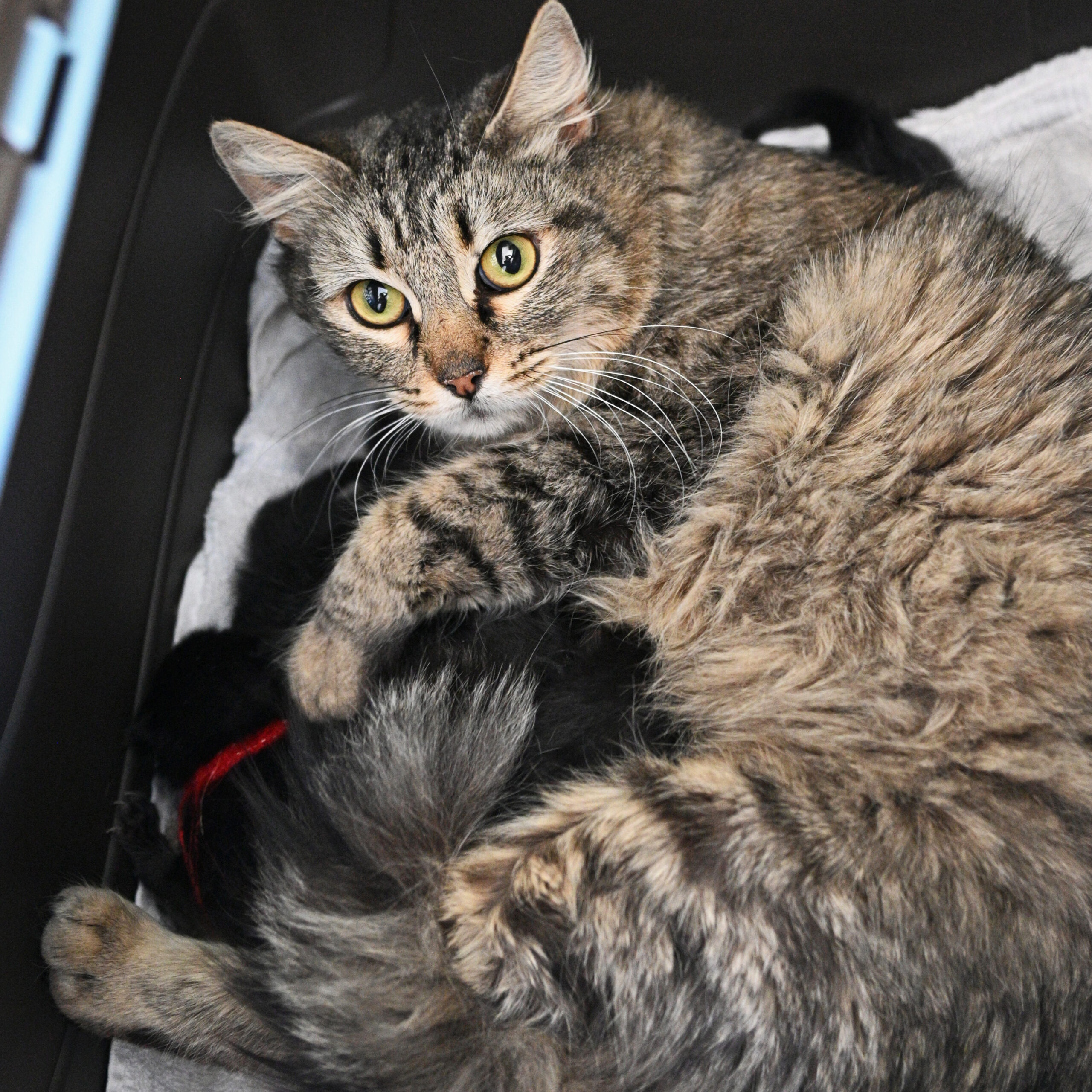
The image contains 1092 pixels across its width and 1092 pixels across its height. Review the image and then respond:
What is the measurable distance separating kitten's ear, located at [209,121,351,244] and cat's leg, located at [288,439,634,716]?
517 millimetres

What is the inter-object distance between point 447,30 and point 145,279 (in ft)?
3.33

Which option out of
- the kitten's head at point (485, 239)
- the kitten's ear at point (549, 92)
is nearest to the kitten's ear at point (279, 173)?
the kitten's head at point (485, 239)

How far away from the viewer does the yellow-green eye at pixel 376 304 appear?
1.63 meters

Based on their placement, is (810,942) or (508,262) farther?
(508,262)

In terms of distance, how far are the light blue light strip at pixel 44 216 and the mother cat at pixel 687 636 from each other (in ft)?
1.05

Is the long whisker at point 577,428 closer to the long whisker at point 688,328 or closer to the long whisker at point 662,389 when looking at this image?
the long whisker at point 662,389

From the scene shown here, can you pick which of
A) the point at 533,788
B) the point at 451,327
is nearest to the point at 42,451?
the point at 451,327

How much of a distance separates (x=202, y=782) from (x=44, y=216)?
0.98m

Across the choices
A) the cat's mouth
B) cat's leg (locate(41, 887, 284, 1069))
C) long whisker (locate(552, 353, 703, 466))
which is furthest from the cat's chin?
cat's leg (locate(41, 887, 284, 1069))

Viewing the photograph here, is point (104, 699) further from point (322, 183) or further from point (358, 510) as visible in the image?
point (322, 183)

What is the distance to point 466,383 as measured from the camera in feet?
5.06

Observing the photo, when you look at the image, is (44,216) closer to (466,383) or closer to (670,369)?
(466,383)

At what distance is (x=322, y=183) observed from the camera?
1672mm

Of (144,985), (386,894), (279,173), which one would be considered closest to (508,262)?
(279,173)
